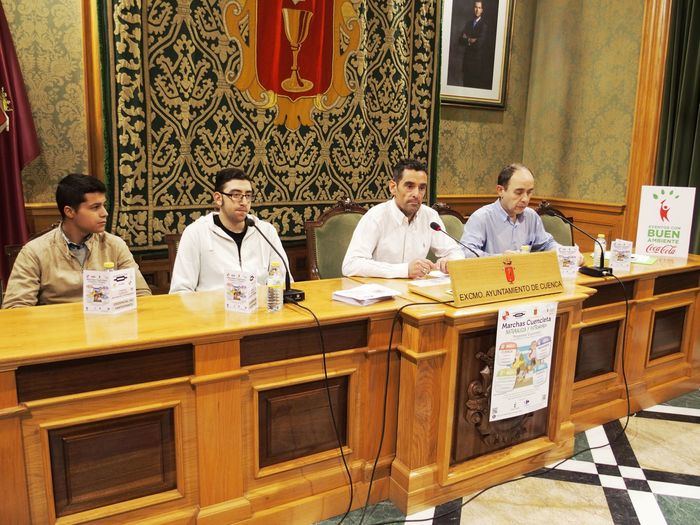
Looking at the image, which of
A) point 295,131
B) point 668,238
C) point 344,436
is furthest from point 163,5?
point 668,238

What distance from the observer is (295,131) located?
10.8 ft

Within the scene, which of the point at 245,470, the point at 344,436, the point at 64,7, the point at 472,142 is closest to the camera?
the point at 245,470

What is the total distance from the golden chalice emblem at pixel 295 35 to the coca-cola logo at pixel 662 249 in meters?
2.09

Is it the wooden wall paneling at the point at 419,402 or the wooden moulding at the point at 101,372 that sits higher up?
the wooden moulding at the point at 101,372

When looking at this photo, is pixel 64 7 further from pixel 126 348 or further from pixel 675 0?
pixel 675 0

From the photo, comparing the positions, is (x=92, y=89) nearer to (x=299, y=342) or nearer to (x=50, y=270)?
(x=50, y=270)

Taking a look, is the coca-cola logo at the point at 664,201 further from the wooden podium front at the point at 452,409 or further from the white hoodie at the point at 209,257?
the white hoodie at the point at 209,257

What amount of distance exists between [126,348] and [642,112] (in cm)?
352

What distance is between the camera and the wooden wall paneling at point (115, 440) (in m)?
1.39

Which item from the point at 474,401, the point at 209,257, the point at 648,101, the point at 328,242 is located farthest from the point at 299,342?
the point at 648,101

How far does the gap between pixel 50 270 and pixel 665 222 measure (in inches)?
113

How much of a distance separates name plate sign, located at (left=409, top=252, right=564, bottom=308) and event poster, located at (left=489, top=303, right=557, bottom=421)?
0.08 m

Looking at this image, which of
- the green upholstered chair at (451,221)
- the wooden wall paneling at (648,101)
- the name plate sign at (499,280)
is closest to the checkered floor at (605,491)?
the name plate sign at (499,280)

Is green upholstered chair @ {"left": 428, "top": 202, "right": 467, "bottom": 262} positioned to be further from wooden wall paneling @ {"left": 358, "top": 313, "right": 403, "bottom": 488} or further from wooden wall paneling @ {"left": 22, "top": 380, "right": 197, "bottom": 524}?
wooden wall paneling @ {"left": 22, "top": 380, "right": 197, "bottom": 524}
